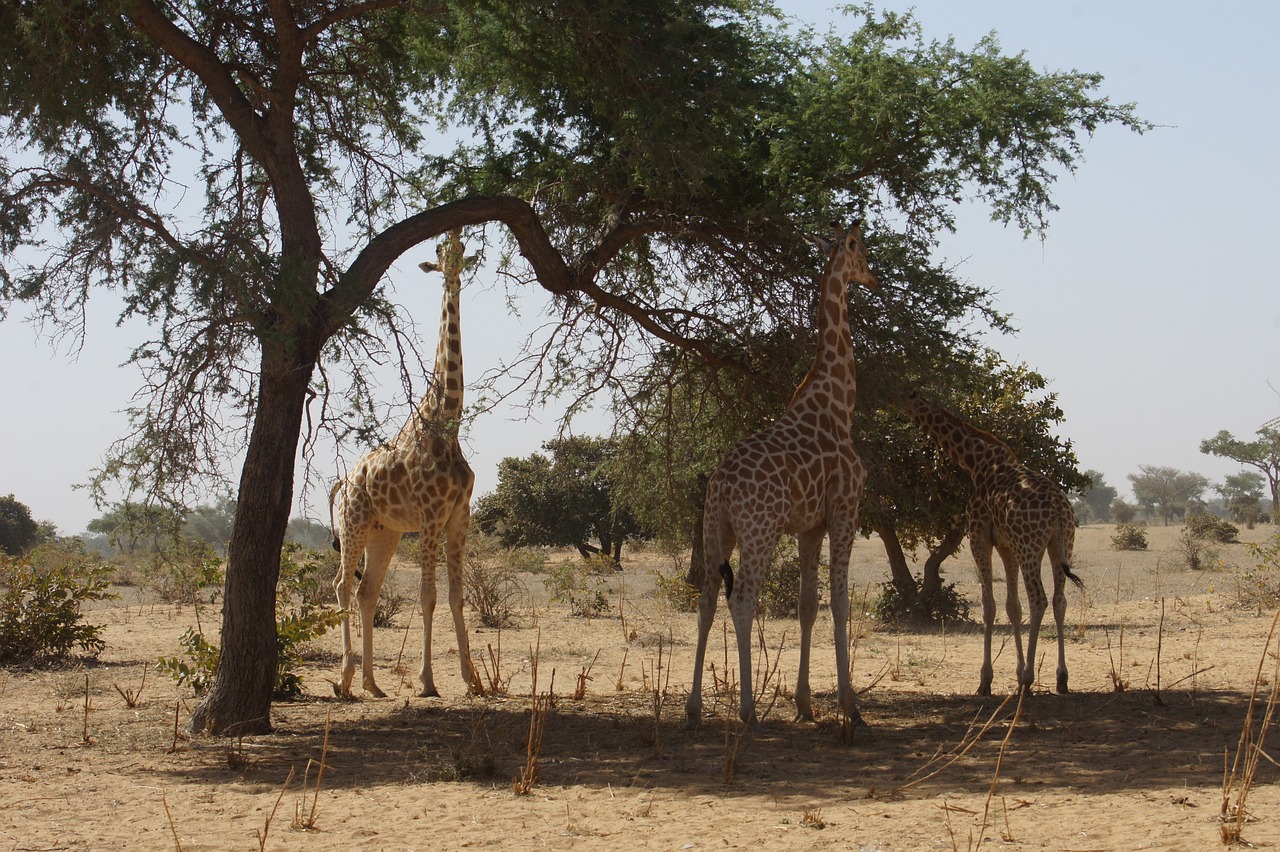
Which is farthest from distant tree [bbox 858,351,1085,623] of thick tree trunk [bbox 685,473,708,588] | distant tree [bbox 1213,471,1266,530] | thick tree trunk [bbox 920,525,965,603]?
distant tree [bbox 1213,471,1266,530]

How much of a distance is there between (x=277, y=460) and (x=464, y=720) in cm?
254

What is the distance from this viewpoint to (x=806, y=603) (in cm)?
905

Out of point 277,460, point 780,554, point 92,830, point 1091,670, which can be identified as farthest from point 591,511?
point 92,830

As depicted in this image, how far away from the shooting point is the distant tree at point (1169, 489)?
6328 cm

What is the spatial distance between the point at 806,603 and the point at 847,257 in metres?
2.83

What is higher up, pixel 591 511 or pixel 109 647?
pixel 591 511

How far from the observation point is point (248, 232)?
8.13m

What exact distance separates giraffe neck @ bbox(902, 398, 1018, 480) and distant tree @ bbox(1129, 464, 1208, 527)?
55.9 metres

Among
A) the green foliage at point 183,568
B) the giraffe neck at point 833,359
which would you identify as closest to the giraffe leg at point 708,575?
the giraffe neck at point 833,359

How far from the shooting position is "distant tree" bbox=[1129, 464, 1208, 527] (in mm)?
63281

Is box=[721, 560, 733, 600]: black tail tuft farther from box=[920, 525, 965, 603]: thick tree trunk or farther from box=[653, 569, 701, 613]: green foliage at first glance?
box=[653, 569, 701, 613]: green foliage

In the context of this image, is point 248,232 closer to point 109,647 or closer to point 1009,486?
point 1009,486

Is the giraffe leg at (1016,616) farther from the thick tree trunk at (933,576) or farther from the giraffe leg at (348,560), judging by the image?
the giraffe leg at (348,560)

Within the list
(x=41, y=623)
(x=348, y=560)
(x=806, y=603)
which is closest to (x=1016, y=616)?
(x=806, y=603)
